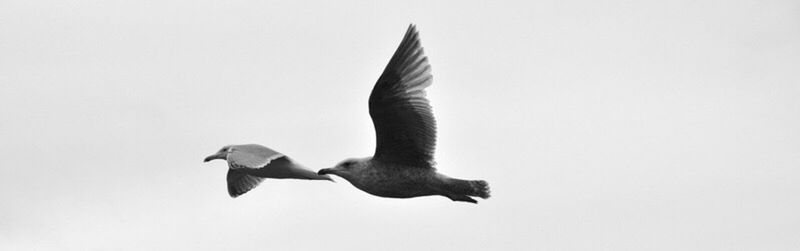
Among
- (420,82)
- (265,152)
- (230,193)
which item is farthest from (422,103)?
(230,193)

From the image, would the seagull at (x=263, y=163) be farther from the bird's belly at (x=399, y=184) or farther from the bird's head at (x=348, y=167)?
the bird's belly at (x=399, y=184)

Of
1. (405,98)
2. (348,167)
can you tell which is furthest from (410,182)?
(405,98)

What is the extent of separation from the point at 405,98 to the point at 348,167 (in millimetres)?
1346

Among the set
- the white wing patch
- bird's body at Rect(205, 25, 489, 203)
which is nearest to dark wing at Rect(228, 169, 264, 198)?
the white wing patch

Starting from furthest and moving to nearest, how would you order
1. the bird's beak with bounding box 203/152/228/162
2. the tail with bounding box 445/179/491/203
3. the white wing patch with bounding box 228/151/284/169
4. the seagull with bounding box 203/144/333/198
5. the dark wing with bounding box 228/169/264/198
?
the dark wing with bounding box 228/169/264/198
the bird's beak with bounding box 203/152/228/162
the seagull with bounding box 203/144/333/198
the white wing patch with bounding box 228/151/284/169
the tail with bounding box 445/179/491/203

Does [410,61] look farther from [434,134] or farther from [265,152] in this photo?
[265,152]

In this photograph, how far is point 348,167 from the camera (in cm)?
2142

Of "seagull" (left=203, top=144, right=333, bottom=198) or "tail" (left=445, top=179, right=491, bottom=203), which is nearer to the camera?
"tail" (left=445, top=179, right=491, bottom=203)

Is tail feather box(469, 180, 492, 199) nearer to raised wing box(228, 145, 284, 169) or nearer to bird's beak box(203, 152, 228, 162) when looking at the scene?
raised wing box(228, 145, 284, 169)

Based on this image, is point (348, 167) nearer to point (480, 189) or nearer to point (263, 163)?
point (480, 189)

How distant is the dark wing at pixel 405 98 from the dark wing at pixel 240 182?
8.03 m

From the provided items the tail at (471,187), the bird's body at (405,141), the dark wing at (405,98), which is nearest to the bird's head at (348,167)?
the bird's body at (405,141)

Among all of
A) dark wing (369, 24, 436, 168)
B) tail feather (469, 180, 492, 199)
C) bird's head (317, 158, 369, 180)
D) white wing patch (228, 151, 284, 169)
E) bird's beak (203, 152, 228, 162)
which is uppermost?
bird's beak (203, 152, 228, 162)

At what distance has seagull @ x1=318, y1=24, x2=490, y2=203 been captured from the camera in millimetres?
20719
